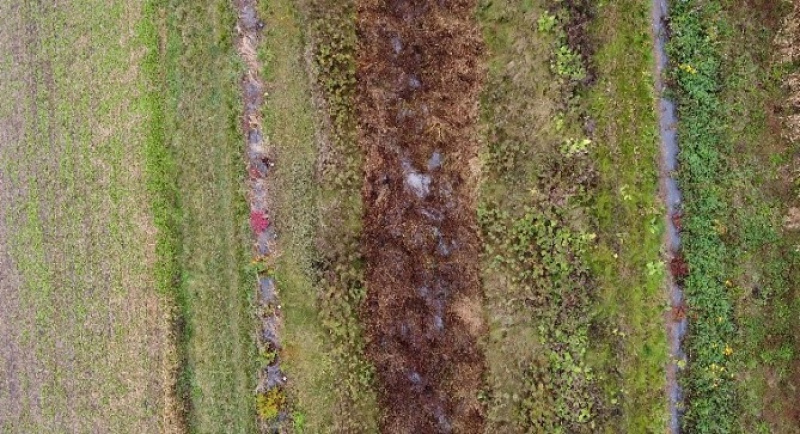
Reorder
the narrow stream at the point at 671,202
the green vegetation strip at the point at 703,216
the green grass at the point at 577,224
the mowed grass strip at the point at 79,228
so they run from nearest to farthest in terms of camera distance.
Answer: the green vegetation strip at the point at 703,216 → the narrow stream at the point at 671,202 → the green grass at the point at 577,224 → the mowed grass strip at the point at 79,228

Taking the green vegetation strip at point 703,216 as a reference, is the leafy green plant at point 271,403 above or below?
below

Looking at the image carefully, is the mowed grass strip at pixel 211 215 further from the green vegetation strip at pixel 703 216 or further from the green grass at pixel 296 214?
the green vegetation strip at pixel 703 216

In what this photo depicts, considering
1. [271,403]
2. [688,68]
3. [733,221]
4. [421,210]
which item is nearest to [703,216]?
[733,221]

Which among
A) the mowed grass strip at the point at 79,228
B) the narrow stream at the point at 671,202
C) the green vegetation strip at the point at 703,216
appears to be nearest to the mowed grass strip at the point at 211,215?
the mowed grass strip at the point at 79,228

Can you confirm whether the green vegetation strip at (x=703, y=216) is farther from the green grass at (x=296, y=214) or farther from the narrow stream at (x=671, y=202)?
the green grass at (x=296, y=214)

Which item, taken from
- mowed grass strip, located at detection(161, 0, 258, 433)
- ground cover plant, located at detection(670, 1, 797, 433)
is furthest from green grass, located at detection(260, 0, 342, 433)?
ground cover plant, located at detection(670, 1, 797, 433)

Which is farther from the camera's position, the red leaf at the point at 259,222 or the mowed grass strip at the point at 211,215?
the mowed grass strip at the point at 211,215

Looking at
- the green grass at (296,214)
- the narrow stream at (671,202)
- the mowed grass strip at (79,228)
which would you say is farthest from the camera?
the mowed grass strip at (79,228)
